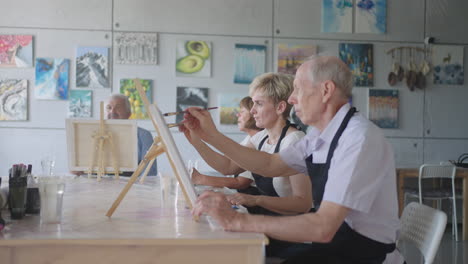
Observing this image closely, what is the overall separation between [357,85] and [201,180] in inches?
148

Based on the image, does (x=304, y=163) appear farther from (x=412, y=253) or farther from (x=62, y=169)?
(x=62, y=169)

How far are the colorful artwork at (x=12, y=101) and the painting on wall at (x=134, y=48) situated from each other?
1.24 m

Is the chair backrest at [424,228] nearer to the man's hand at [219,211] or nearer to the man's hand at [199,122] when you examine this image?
the man's hand at [219,211]

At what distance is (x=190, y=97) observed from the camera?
609 cm

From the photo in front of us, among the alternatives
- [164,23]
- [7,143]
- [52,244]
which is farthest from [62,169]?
[52,244]

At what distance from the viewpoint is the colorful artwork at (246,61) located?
616 cm

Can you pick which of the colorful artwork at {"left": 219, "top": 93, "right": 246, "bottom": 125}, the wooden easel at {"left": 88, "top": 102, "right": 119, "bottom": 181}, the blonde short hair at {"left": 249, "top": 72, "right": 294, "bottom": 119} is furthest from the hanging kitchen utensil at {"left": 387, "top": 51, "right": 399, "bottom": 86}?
the wooden easel at {"left": 88, "top": 102, "right": 119, "bottom": 181}

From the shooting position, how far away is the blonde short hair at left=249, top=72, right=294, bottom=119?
2.96 metres

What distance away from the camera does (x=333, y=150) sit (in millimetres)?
1903

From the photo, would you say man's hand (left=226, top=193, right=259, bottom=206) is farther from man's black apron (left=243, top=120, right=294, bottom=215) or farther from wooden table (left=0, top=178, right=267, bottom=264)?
wooden table (left=0, top=178, right=267, bottom=264)

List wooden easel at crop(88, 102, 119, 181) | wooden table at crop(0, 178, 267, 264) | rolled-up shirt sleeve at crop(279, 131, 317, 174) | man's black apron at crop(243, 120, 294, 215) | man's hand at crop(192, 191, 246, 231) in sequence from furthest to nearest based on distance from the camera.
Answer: wooden easel at crop(88, 102, 119, 181) → man's black apron at crop(243, 120, 294, 215) → rolled-up shirt sleeve at crop(279, 131, 317, 174) → man's hand at crop(192, 191, 246, 231) → wooden table at crop(0, 178, 267, 264)

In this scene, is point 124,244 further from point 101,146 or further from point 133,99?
point 133,99

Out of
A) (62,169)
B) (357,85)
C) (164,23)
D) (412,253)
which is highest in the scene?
(164,23)

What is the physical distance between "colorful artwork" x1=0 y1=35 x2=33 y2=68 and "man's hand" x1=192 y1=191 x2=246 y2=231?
5017mm
